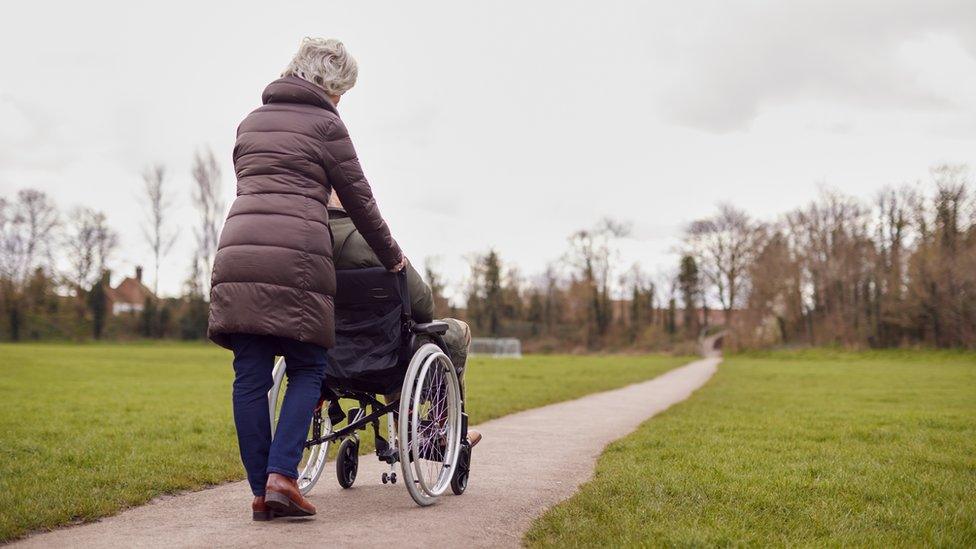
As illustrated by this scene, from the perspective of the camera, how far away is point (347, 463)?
15.5ft

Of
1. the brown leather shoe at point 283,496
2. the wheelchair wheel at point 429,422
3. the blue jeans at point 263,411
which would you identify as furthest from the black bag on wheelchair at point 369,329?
the brown leather shoe at point 283,496

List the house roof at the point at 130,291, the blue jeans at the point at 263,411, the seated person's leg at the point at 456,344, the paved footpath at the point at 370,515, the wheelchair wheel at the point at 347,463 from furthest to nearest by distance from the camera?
the house roof at the point at 130,291 < the wheelchair wheel at the point at 347,463 < the seated person's leg at the point at 456,344 < the blue jeans at the point at 263,411 < the paved footpath at the point at 370,515

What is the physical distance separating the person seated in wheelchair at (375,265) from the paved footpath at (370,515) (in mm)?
541

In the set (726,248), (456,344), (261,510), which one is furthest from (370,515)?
(726,248)

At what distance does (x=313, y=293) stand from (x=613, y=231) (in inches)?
2445

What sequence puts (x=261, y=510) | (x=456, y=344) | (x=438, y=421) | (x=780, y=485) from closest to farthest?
(x=261, y=510) < (x=438, y=421) < (x=456, y=344) < (x=780, y=485)

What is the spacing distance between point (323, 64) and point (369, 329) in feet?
4.23

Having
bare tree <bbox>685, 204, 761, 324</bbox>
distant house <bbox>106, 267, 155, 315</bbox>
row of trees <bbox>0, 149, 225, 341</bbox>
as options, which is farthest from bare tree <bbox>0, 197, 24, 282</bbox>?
bare tree <bbox>685, 204, 761, 324</bbox>

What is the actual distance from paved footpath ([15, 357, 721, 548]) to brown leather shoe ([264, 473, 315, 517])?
76 millimetres

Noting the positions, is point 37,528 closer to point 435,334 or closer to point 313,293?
point 313,293

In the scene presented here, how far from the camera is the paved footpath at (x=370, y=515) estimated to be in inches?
133

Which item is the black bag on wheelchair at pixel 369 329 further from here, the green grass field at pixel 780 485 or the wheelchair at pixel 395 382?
the green grass field at pixel 780 485

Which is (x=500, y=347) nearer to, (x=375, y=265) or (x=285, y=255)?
(x=375, y=265)

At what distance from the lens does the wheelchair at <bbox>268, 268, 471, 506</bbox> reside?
13.1ft
